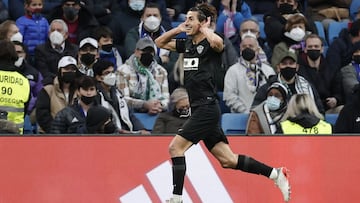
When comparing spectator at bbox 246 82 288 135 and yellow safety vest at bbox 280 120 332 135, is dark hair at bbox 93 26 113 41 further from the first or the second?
yellow safety vest at bbox 280 120 332 135

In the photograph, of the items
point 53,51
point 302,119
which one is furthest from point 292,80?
point 53,51

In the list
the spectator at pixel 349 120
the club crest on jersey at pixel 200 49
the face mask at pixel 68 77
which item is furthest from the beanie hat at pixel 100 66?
the club crest on jersey at pixel 200 49

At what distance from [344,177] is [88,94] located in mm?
3205

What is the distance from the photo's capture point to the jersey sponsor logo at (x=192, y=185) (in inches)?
473

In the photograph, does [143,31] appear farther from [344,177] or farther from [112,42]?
[344,177]

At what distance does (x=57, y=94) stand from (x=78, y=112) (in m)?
0.76

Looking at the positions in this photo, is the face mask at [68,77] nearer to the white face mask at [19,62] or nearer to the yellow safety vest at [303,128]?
the white face mask at [19,62]

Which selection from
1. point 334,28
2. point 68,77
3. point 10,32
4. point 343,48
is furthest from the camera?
point 334,28

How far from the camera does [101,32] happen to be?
15.2 m

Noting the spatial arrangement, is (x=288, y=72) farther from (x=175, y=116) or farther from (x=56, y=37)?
(x=56, y=37)

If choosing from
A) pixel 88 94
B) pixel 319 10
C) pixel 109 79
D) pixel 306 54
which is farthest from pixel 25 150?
pixel 319 10

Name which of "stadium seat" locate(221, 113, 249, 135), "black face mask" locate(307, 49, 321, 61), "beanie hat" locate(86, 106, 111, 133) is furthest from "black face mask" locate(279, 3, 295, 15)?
"beanie hat" locate(86, 106, 111, 133)

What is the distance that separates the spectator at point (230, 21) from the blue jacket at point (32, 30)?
2.49 meters

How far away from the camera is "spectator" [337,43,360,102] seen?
15.3m
